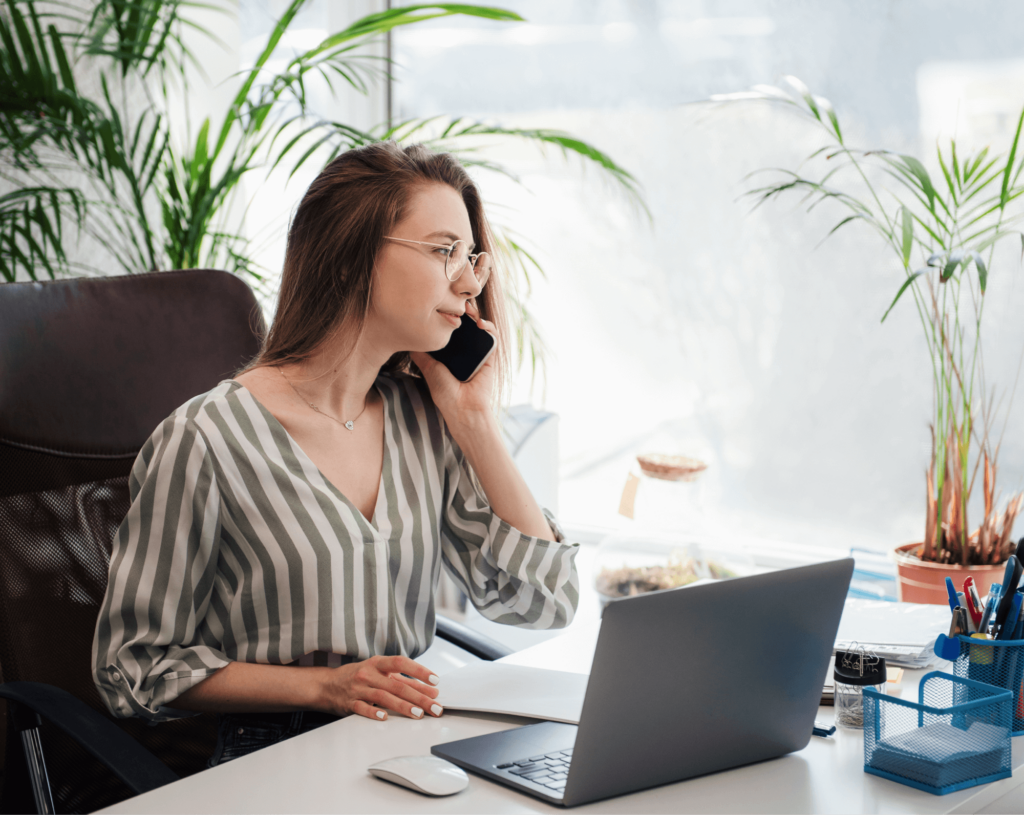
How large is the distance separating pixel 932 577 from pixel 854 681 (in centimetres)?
111

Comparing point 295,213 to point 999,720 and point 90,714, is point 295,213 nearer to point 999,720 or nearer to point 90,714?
point 90,714

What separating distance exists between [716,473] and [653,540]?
46 cm

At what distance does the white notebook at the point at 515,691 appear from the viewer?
0.97 metres

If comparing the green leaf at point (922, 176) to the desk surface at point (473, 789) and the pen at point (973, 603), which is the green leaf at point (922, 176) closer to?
the pen at point (973, 603)

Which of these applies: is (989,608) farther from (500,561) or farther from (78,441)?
(78,441)

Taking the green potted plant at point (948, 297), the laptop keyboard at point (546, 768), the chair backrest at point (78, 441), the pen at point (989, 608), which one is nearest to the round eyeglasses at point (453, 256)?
the chair backrest at point (78, 441)

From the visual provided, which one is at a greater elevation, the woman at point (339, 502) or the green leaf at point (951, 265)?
the green leaf at point (951, 265)

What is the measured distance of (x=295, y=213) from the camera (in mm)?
1262

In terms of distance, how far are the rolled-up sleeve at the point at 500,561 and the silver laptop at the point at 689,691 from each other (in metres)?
0.33

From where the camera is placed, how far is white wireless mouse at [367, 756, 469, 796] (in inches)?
31.5

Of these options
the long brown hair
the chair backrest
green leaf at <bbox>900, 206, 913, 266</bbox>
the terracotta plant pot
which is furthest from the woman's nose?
the terracotta plant pot

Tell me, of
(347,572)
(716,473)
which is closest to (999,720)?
(347,572)

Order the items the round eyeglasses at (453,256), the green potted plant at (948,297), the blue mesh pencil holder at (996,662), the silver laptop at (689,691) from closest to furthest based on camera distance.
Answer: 1. the silver laptop at (689,691)
2. the blue mesh pencil holder at (996,662)
3. the round eyeglasses at (453,256)
4. the green potted plant at (948,297)

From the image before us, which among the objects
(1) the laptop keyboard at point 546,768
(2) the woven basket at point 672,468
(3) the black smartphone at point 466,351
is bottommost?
(2) the woven basket at point 672,468
